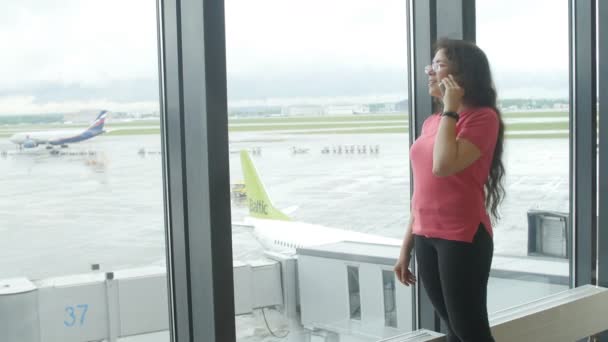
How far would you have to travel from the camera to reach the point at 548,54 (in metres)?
3.58

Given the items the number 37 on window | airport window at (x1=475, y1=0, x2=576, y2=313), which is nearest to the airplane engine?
the number 37 on window

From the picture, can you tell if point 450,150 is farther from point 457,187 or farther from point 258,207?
point 258,207

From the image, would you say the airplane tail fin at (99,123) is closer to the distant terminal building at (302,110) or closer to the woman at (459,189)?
the distant terminal building at (302,110)

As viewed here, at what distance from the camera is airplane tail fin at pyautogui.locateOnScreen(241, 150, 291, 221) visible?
2.40 metres

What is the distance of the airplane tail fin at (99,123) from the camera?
212cm

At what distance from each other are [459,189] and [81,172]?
46.1 inches

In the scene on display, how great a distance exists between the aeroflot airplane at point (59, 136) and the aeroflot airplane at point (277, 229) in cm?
51

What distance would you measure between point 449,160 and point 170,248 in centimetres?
96

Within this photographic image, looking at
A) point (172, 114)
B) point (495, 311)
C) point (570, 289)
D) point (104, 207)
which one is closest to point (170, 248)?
point (104, 207)

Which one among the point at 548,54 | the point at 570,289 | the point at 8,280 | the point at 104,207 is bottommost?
the point at 570,289

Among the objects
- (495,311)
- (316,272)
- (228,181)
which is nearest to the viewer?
(228,181)

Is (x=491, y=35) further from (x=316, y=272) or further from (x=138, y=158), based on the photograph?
(x=138, y=158)

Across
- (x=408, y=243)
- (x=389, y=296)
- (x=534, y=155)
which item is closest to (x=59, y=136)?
(x=408, y=243)

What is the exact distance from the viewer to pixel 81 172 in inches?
83.7
